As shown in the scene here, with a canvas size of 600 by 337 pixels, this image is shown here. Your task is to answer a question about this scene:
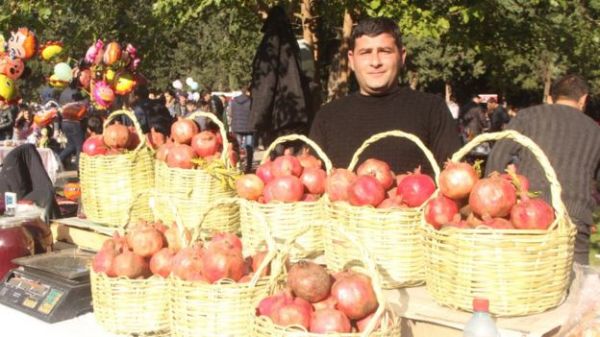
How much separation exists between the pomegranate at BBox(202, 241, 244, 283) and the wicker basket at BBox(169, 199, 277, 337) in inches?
1.3

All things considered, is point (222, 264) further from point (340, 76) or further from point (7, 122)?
point (7, 122)

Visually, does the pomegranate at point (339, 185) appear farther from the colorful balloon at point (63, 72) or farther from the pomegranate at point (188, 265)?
the colorful balloon at point (63, 72)

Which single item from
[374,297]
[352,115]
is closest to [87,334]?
[374,297]

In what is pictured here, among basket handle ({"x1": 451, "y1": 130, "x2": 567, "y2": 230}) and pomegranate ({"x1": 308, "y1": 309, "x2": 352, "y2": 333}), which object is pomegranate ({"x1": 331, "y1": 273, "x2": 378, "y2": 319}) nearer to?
pomegranate ({"x1": 308, "y1": 309, "x2": 352, "y2": 333})

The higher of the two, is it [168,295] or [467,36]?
[467,36]

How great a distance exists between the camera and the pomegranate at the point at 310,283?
2100 mm

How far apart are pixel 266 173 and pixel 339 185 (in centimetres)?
52

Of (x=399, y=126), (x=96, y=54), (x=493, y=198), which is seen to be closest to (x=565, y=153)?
(x=399, y=126)

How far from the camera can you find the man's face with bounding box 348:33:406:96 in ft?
10.5

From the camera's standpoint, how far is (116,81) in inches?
263

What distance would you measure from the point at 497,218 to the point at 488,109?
54.3 feet

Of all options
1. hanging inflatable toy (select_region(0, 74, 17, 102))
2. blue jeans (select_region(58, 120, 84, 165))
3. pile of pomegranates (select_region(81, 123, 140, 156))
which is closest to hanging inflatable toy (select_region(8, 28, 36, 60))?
hanging inflatable toy (select_region(0, 74, 17, 102))

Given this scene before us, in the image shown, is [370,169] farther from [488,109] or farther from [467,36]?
[488,109]

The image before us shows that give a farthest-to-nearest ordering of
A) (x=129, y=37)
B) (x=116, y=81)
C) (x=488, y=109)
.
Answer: (x=488, y=109)
(x=129, y=37)
(x=116, y=81)
